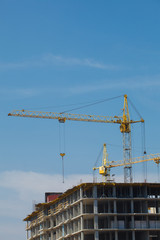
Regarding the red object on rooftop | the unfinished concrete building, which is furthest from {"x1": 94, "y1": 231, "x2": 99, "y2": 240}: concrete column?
the red object on rooftop

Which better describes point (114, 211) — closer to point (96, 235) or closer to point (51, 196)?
point (96, 235)

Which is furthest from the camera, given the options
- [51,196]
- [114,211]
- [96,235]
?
[51,196]

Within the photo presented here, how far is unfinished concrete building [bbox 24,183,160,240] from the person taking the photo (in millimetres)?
130125

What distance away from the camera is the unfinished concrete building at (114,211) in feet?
427

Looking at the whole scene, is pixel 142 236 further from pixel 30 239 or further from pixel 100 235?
pixel 30 239

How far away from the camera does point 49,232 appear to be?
158 meters

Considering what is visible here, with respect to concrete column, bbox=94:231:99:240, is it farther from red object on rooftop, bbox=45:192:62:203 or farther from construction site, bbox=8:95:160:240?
red object on rooftop, bbox=45:192:62:203

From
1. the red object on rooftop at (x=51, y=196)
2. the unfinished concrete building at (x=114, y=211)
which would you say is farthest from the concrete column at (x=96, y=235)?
the red object on rooftop at (x=51, y=196)

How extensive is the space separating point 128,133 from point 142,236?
70.3m

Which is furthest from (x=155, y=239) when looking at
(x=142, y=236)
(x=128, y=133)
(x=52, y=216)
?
(x=128, y=133)

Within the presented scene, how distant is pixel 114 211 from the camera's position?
130375mm

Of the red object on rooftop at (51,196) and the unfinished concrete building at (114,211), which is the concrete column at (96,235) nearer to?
the unfinished concrete building at (114,211)

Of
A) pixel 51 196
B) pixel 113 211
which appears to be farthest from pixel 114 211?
pixel 51 196

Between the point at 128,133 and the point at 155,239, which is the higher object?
the point at 128,133
